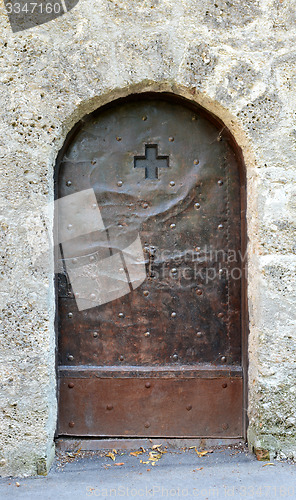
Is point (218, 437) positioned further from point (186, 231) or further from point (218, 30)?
point (218, 30)

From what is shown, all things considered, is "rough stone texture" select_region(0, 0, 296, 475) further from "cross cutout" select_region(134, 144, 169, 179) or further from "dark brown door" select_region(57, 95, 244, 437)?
"cross cutout" select_region(134, 144, 169, 179)

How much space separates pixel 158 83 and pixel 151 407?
61.9 inches

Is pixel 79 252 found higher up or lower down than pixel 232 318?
higher up

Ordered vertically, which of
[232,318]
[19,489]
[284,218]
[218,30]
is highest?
[218,30]

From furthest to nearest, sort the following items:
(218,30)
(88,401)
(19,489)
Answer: (88,401)
(218,30)
(19,489)

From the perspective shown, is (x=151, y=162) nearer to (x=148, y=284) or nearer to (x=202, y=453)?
(x=148, y=284)

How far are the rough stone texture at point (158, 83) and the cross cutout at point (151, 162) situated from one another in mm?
325

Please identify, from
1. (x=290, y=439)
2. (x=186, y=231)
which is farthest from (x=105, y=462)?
(x=186, y=231)

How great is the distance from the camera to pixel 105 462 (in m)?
2.02

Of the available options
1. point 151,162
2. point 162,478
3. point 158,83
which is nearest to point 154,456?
point 162,478

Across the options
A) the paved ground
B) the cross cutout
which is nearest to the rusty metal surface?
the paved ground

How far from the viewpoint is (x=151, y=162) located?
216 centimetres

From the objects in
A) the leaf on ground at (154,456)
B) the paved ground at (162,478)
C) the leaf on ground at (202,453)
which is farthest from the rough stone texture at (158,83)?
the leaf on ground at (154,456)

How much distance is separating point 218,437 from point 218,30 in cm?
196
